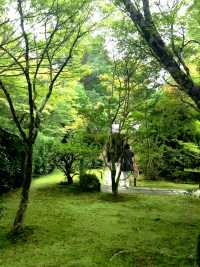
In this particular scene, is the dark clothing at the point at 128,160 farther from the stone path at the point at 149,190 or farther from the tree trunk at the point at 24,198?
the tree trunk at the point at 24,198

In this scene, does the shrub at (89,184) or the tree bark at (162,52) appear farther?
the shrub at (89,184)

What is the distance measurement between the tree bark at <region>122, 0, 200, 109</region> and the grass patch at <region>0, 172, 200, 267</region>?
256 centimetres

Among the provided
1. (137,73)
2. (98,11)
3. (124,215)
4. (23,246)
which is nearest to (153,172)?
(137,73)

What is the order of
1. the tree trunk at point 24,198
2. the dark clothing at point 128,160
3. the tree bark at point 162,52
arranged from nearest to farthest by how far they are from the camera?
the tree bark at point 162,52 < the tree trunk at point 24,198 < the dark clothing at point 128,160

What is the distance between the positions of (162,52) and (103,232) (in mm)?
3657

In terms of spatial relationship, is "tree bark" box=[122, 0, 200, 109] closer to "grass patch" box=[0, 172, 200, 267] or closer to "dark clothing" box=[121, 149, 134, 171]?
"grass patch" box=[0, 172, 200, 267]

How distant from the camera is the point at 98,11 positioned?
7.66 m

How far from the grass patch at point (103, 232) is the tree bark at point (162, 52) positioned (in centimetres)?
256

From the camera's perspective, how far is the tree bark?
469 centimetres

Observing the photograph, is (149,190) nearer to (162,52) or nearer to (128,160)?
(128,160)

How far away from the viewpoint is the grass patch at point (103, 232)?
16.9 ft

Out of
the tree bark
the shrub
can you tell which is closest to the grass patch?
the shrub

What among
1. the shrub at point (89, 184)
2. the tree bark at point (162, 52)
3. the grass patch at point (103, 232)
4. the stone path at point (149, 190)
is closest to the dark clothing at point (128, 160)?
the stone path at point (149, 190)

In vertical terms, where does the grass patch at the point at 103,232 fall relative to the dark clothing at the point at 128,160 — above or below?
below
